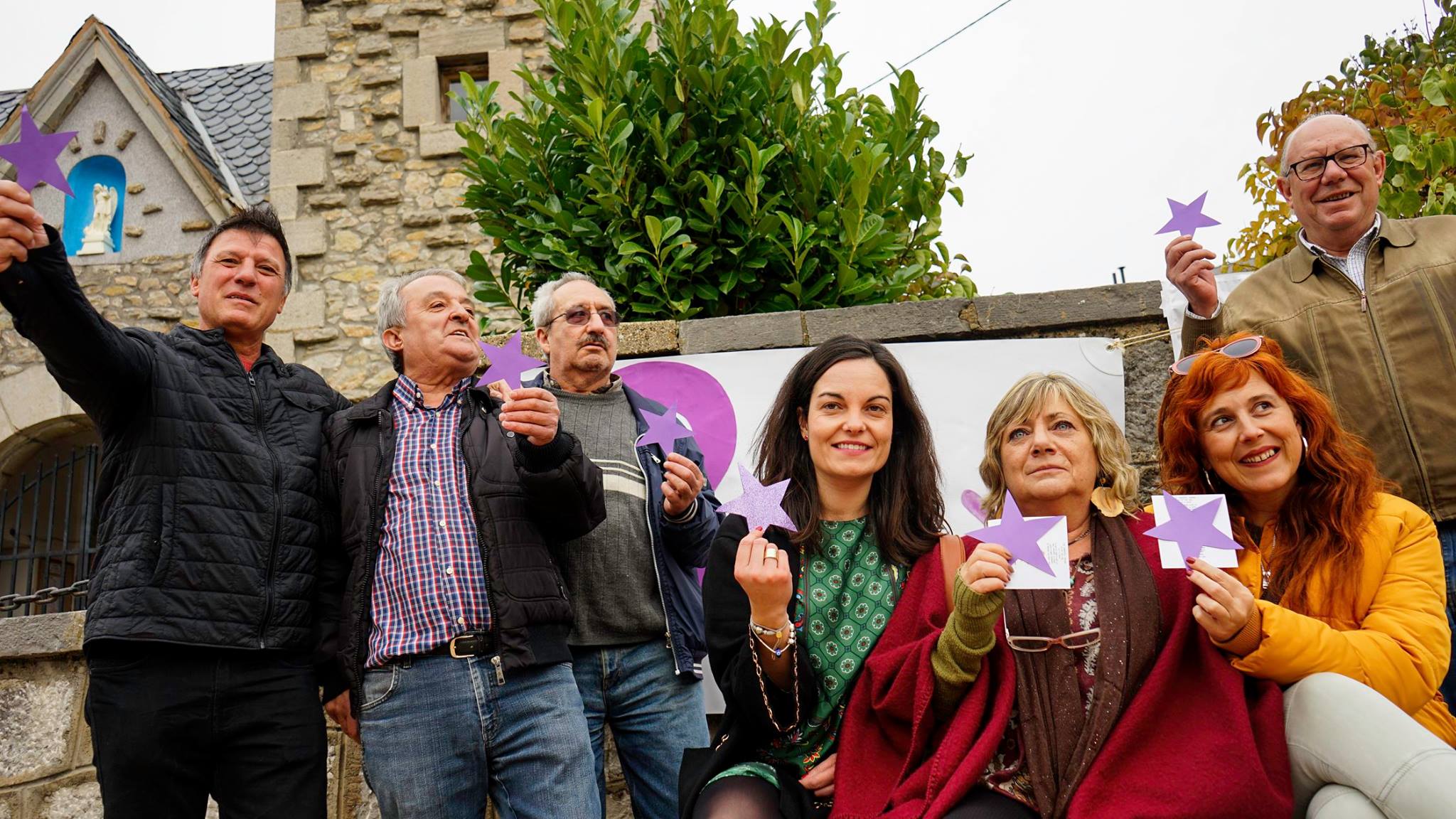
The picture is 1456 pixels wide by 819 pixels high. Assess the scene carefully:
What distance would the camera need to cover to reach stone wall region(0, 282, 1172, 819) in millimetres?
3008

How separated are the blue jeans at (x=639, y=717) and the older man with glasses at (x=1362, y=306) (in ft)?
5.51

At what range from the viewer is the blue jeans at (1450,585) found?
226 cm

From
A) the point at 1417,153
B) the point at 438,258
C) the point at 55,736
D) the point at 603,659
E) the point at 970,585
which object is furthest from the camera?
the point at 438,258

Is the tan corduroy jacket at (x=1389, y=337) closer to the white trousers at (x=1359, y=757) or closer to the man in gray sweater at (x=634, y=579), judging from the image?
the white trousers at (x=1359, y=757)

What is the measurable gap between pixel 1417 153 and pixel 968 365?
1.63 m

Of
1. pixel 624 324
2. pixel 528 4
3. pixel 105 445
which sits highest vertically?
pixel 528 4

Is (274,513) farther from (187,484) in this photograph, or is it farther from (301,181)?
(301,181)

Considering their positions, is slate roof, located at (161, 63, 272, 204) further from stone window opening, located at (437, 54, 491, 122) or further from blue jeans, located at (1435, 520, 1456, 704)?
blue jeans, located at (1435, 520, 1456, 704)

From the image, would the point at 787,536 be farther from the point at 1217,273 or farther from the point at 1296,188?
the point at 1217,273

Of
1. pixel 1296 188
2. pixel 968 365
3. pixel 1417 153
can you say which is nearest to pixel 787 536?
pixel 968 365

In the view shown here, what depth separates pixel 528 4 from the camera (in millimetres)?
7711

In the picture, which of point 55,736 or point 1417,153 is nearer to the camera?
point 55,736

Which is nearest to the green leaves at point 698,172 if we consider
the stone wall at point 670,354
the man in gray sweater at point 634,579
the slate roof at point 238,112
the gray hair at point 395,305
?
the stone wall at point 670,354

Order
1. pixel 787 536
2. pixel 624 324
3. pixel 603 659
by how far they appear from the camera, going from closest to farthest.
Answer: pixel 787 536 → pixel 603 659 → pixel 624 324
